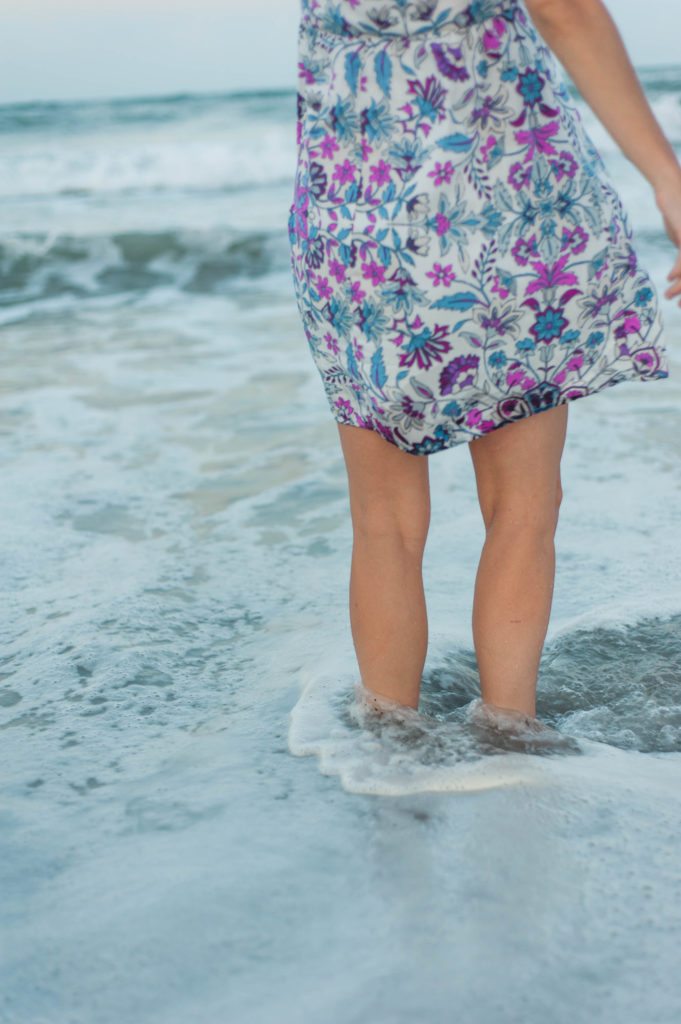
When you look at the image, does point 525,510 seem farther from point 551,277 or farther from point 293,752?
point 293,752

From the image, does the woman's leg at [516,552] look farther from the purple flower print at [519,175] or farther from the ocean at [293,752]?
the purple flower print at [519,175]

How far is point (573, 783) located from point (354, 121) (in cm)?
99

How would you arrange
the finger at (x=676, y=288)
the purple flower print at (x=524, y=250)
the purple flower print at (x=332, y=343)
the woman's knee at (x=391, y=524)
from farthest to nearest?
the woman's knee at (x=391, y=524) → the purple flower print at (x=332, y=343) → the purple flower print at (x=524, y=250) → the finger at (x=676, y=288)

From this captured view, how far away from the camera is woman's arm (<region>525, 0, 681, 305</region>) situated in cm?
152

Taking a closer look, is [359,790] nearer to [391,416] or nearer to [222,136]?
[391,416]

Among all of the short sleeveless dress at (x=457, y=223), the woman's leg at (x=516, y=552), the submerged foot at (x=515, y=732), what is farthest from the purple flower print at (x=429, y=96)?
the submerged foot at (x=515, y=732)

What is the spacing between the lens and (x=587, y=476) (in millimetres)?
3664

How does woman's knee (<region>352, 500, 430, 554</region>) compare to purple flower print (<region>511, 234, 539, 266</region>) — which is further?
woman's knee (<region>352, 500, 430, 554</region>)

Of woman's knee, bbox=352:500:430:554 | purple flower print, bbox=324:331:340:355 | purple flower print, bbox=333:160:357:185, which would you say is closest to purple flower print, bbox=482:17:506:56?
purple flower print, bbox=333:160:357:185

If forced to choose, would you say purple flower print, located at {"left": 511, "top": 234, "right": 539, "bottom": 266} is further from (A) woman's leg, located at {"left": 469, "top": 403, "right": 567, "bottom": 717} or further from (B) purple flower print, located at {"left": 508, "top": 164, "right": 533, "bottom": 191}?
(A) woman's leg, located at {"left": 469, "top": 403, "right": 567, "bottom": 717}

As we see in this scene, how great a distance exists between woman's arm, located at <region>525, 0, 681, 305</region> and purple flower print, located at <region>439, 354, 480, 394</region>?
0.28 metres

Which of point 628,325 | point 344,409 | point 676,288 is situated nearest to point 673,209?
point 676,288

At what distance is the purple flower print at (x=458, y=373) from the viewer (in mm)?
1658

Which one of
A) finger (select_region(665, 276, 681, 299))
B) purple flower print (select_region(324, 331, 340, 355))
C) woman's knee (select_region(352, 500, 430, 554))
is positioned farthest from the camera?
A: woman's knee (select_region(352, 500, 430, 554))
